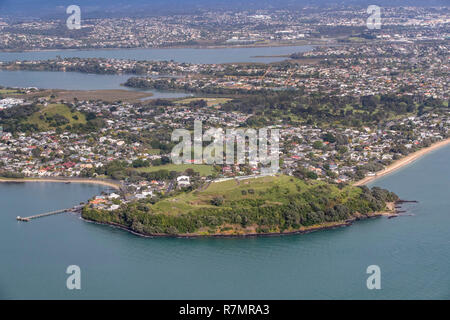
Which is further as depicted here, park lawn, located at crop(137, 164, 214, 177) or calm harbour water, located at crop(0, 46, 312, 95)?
calm harbour water, located at crop(0, 46, 312, 95)

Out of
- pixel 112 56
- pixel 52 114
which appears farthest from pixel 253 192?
pixel 112 56

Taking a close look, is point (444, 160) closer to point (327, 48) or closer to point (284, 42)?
point (327, 48)

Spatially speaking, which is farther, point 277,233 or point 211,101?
point 211,101

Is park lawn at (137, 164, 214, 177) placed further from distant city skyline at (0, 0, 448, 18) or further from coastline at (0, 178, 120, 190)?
distant city skyline at (0, 0, 448, 18)

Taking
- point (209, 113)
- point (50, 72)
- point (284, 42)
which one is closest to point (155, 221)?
point (209, 113)

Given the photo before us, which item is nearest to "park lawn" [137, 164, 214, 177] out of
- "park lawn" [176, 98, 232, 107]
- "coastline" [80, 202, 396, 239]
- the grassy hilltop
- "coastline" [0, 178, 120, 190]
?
"coastline" [0, 178, 120, 190]

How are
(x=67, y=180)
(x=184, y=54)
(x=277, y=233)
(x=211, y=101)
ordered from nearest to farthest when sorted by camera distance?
(x=277, y=233) → (x=67, y=180) → (x=211, y=101) → (x=184, y=54)

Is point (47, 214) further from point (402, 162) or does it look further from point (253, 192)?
point (402, 162)
